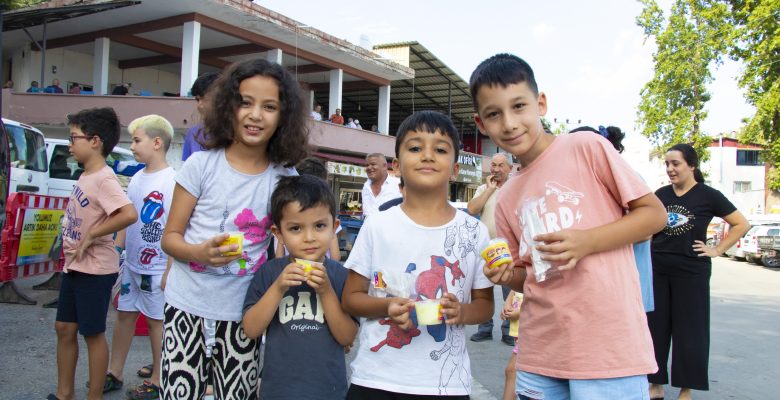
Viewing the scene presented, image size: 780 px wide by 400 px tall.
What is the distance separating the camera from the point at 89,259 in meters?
3.39

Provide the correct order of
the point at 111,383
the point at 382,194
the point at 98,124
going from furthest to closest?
the point at 382,194, the point at 111,383, the point at 98,124

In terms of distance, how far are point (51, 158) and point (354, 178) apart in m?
12.5

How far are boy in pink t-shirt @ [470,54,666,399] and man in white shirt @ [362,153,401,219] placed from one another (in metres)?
4.66

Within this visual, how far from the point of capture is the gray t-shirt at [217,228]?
2.20 meters

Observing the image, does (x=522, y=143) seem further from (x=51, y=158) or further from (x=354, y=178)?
(x=354, y=178)

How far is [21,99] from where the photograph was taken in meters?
15.3

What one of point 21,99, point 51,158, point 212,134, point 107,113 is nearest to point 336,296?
point 212,134

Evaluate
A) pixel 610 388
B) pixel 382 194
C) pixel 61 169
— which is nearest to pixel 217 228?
pixel 610 388

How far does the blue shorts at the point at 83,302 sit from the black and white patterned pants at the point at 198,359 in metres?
1.41

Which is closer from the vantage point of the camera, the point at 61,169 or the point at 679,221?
the point at 679,221

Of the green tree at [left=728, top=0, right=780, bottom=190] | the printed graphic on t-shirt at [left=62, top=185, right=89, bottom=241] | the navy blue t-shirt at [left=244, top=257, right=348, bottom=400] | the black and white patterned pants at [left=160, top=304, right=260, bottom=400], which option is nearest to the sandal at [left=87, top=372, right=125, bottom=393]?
the printed graphic on t-shirt at [left=62, top=185, right=89, bottom=241]

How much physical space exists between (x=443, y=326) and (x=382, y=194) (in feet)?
16.4

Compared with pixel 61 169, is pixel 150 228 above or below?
below

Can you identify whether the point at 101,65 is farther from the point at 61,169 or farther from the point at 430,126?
the point at 430,126
